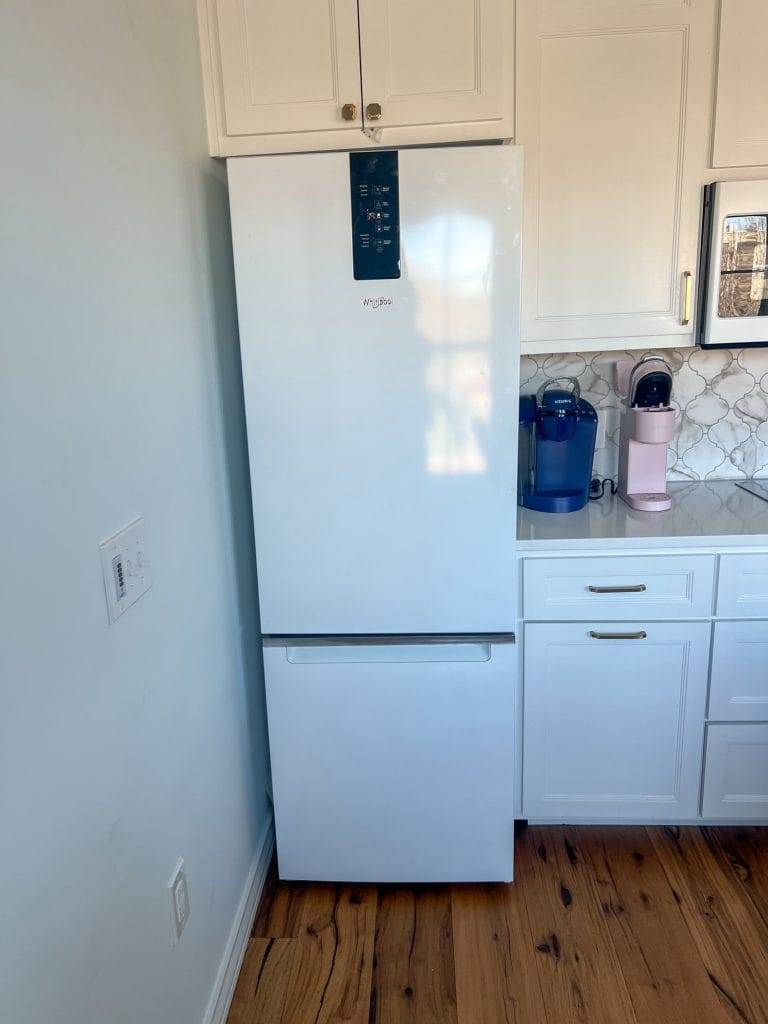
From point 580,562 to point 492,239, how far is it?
2.65 feet

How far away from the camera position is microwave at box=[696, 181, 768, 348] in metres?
1.79

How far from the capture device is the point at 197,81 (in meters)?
1.50

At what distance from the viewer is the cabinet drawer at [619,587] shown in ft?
5.92

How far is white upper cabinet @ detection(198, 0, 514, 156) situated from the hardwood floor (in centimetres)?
182

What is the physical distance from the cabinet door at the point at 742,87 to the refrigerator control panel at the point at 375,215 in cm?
90

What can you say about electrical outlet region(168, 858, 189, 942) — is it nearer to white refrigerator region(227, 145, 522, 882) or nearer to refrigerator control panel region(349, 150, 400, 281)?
white refrigerator region(227, 145, 522, 882)

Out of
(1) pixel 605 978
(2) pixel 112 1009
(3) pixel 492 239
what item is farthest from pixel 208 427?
(1) pixel 605 978

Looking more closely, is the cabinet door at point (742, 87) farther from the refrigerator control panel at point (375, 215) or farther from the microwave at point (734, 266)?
the refrigerator control panel at point (375, 215)

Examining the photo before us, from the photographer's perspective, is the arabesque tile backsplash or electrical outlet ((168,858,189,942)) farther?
the arabesque tile backsplash

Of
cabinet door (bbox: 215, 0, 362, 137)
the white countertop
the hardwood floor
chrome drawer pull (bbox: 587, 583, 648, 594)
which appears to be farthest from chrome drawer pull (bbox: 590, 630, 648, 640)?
cabinet door (bbox: 215, 0, 362, 137)

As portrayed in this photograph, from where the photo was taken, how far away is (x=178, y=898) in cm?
131

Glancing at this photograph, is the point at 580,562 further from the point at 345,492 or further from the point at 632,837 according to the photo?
the point at 632,837

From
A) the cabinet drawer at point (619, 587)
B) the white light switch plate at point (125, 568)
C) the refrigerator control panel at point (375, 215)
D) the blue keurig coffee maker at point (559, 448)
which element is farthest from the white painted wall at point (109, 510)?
the blue keurig coffee maker at point (559, 448)

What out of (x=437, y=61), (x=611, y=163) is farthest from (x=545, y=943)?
(x=437, y=61)
